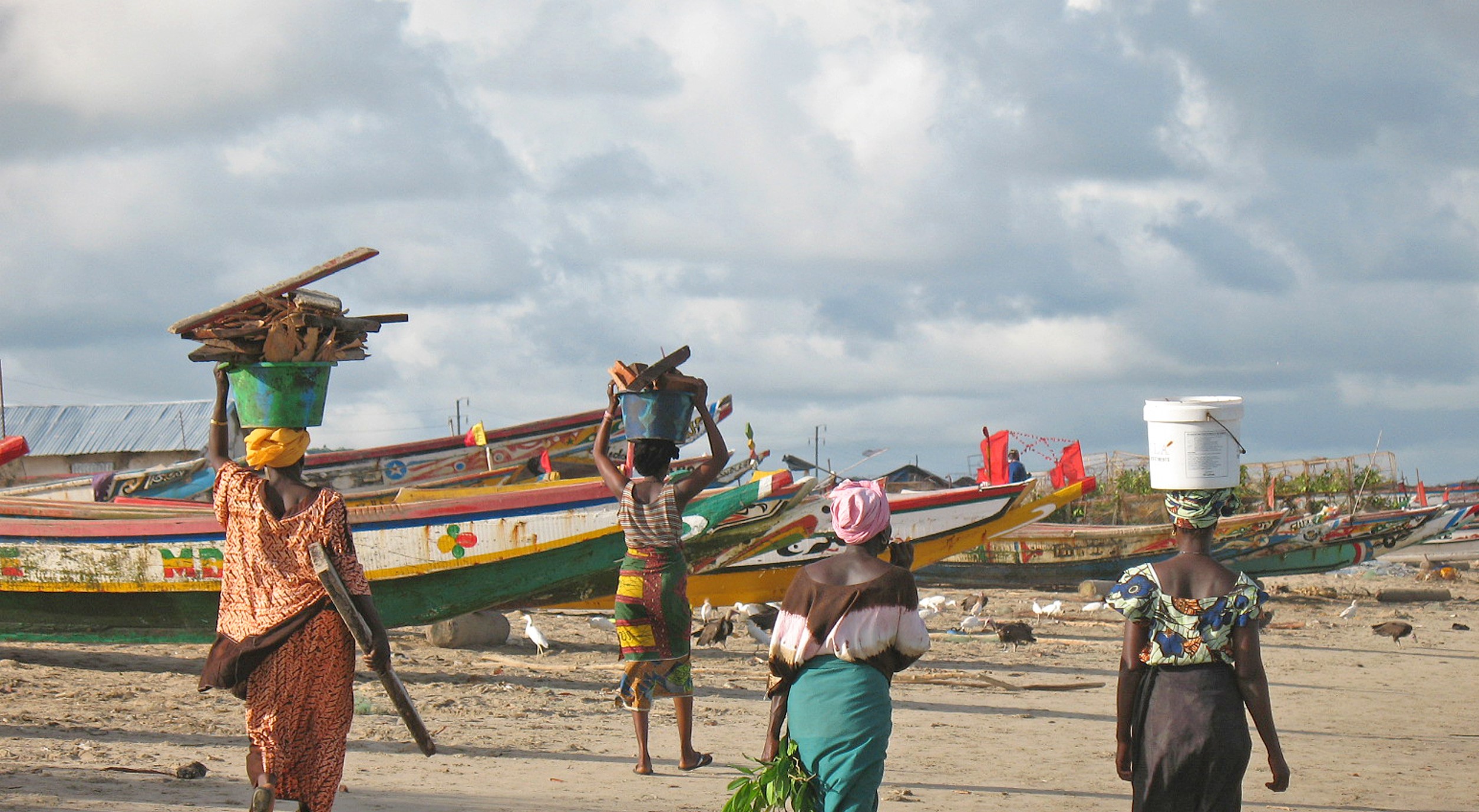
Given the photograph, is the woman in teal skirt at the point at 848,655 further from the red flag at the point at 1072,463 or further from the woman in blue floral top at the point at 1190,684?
the red flag at the point at 1072,463

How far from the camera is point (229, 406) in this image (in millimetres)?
4910

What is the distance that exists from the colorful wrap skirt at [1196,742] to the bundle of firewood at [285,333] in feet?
9.48

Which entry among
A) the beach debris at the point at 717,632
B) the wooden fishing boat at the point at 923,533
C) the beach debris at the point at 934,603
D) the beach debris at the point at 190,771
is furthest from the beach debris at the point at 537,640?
the beach debris at the point at 190,771

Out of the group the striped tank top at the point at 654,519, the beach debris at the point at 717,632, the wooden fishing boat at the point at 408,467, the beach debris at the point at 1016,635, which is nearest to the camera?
the striped tank top at the point at 654,519

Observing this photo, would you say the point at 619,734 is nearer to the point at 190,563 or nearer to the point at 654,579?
the point at 654,579

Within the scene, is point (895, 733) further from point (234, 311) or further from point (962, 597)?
point (962, 597)

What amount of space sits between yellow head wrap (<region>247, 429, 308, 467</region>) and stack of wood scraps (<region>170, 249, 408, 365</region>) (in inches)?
9.7

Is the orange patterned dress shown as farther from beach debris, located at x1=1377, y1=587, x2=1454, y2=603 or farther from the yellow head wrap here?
beach debris, located at x1=1377, y1=587, x2=1454, y2=603

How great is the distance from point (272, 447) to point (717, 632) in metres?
7.63

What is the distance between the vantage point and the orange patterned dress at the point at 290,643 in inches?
164

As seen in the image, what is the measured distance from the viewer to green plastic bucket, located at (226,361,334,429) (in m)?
4.33

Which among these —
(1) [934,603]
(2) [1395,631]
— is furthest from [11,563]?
(2) [1395,631]

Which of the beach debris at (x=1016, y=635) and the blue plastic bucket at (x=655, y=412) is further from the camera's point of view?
the beach debris at (x=1016, y=635)

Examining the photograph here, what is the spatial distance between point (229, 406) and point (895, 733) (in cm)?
454
